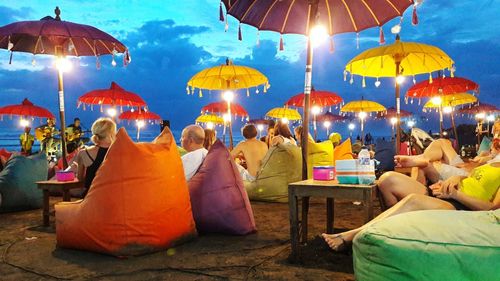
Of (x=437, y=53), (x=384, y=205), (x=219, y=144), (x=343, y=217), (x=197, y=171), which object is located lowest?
(x=343, y=217)

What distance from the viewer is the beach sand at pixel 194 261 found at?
2936 millimetres

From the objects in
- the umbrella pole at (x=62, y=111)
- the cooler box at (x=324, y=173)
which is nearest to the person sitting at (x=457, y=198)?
the cooler box at (x=324, y=173)

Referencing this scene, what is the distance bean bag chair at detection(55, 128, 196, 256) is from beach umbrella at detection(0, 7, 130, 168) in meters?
2.31

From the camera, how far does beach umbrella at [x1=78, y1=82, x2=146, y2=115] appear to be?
9.98 metres

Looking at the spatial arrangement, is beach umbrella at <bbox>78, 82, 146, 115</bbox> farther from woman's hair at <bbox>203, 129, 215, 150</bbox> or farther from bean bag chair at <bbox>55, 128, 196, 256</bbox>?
bean bag chair at <bbox>55, 128, 196, 256</bbox>

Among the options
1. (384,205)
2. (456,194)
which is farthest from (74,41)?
(456,194)

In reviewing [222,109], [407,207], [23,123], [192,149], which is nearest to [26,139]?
[23,123]

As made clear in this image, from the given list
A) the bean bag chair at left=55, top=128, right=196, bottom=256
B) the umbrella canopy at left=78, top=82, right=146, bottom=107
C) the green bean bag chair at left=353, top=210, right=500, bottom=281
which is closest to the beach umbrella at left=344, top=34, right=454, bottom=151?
the bean bag chair at left=55, top=128, right=196, bottom=256

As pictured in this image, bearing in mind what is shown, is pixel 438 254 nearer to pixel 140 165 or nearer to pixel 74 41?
pixel 140 165

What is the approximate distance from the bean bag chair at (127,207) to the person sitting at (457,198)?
54.6 inches

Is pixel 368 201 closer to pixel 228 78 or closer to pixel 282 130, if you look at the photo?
pixel 282 130

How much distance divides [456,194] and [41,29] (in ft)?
15.5

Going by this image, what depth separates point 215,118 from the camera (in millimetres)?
18000

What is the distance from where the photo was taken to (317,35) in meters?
4.06
